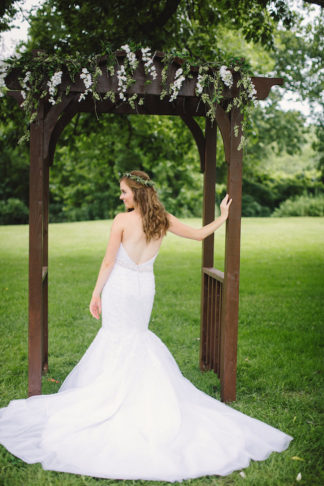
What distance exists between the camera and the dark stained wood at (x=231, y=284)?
4.30m

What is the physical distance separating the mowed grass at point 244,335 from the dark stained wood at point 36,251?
52 cm

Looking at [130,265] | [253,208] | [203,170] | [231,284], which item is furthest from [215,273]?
[253,208]

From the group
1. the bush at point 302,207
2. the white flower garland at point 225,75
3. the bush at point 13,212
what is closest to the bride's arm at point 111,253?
the white flower garland at point 225,75

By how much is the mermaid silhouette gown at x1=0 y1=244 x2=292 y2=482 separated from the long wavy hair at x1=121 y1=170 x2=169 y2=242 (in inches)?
11.1

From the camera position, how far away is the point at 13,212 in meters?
28.2

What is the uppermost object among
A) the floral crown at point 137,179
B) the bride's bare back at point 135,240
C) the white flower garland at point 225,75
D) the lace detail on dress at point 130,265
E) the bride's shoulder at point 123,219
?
the white flower garland at point 225,75

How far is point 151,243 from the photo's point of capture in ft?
12.9

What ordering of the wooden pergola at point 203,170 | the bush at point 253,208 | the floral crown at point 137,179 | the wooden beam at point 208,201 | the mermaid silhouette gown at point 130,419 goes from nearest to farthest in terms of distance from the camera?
the mermaid silhouette gown at point 130,419
the floral crown at point 137,179
the wooden pergola at point 203,170
the wooden beam at point 208,201
the bush at point 253,208

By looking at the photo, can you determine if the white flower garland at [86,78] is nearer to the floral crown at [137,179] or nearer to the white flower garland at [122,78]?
the white flower garland at [122,78]

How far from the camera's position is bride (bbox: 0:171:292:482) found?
3.22m

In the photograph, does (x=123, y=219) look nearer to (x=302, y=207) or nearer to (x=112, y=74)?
(x=112, y=74)

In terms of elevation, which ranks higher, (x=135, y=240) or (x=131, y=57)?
(x=131, y=57)

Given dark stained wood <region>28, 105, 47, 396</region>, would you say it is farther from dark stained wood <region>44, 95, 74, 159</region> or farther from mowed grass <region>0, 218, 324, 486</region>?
mowed grass <region>0, 218, 324, 486</region>

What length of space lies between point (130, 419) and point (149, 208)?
1.66 meters
